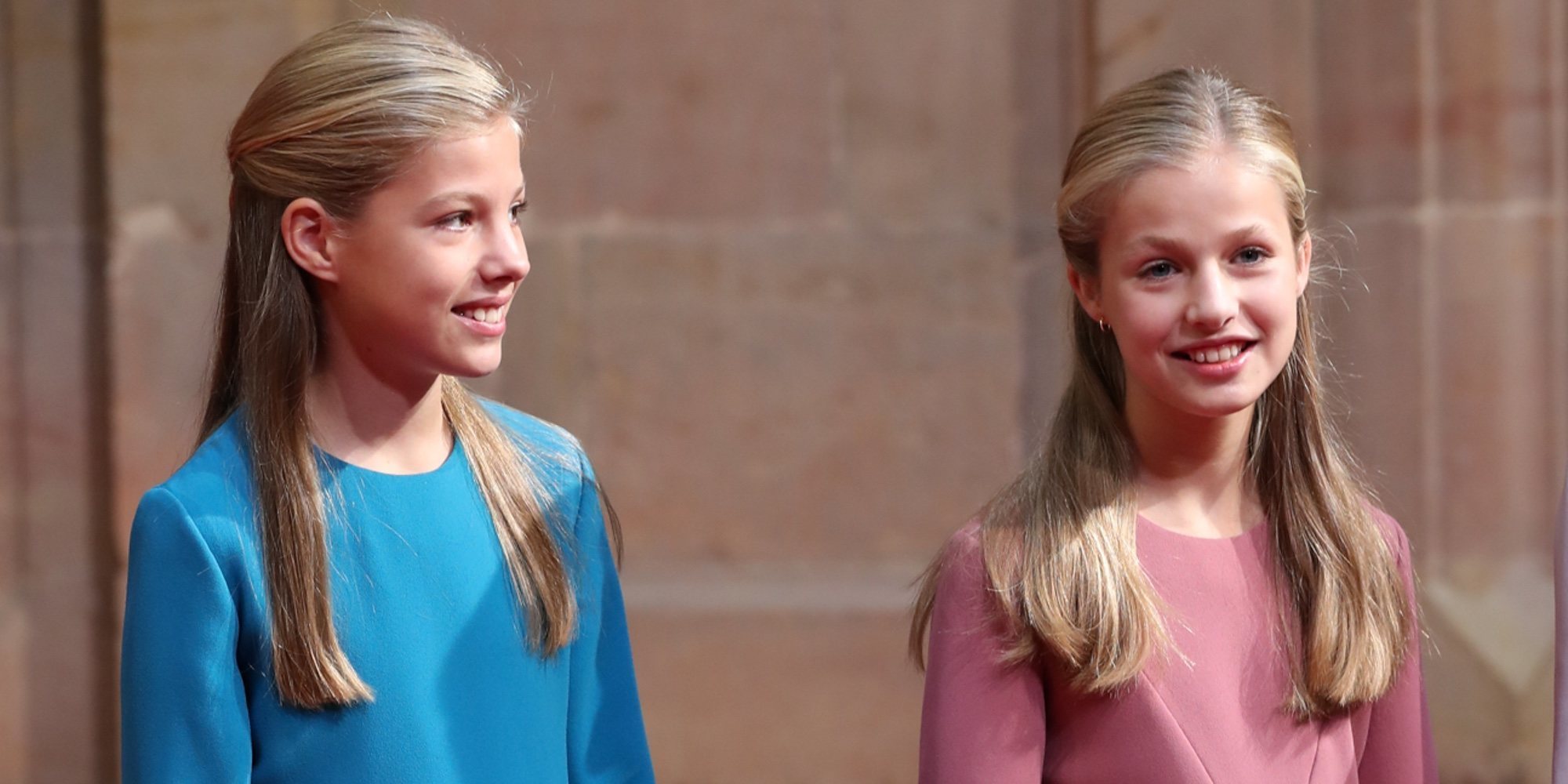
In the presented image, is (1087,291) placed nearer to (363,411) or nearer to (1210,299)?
(1210,299)

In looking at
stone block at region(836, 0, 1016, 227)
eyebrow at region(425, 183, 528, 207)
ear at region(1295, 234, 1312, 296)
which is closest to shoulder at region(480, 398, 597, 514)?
eyebrow at region(425, 183, 528, 207)

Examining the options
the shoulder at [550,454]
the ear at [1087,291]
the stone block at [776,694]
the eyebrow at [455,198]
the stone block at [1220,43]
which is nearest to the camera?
the eyebrow at [455,198]

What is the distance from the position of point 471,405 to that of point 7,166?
7.07 ft

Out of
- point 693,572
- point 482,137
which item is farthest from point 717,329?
point 482,137

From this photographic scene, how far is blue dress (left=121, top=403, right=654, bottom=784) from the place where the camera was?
163 cm

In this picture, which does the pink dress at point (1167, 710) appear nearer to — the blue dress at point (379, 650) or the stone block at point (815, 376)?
the blue dress at point (379, 650)

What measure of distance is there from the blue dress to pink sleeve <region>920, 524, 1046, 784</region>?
1.37 feet

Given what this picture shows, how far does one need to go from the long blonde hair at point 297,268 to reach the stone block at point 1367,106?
2110 mm

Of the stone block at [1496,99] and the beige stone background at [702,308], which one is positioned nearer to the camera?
the stone block at [1496,99]

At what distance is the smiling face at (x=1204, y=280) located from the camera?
171 cm

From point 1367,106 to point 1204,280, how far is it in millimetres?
1841

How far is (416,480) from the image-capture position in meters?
1.82

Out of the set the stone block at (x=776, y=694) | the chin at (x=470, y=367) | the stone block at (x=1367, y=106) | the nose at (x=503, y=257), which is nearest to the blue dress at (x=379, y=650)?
the chin at (x=470, y=367)

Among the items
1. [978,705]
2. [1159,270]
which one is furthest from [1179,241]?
[978,705]
